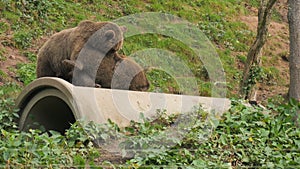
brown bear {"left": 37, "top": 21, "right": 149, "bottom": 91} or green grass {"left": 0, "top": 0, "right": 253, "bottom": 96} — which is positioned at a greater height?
green grass {"left": 0, "top": 0, "right": 253, "bottom": 96}

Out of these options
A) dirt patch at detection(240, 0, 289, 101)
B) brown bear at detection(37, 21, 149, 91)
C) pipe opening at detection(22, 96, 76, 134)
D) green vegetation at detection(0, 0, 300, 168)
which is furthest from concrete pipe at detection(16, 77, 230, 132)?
dirt patch at detection(240, 0, 289, 101)

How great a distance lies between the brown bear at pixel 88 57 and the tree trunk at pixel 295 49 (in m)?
2.51

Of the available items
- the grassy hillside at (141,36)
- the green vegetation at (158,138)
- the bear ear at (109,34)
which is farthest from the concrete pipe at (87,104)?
the grassy hillside at (141,36)

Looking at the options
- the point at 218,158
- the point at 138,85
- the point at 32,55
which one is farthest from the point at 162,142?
the point at 32,55

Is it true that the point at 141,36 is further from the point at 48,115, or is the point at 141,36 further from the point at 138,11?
the point at 48,115

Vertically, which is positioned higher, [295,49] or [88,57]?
[295,49]

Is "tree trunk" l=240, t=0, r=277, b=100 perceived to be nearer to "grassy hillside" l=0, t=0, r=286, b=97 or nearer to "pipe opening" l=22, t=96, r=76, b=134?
"grassy hillside" l=0, t=0, r=286, b=97

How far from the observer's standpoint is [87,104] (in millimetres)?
6156

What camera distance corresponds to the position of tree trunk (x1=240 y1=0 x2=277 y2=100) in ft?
35.6

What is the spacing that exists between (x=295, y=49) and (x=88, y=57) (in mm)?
3463

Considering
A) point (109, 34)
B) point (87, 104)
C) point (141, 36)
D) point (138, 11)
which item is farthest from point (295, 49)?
point (138, 11)

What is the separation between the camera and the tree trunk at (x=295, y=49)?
920 centimetres

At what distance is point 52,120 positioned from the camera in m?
7.27

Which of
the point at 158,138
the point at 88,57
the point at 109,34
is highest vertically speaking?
the point at 109,34
